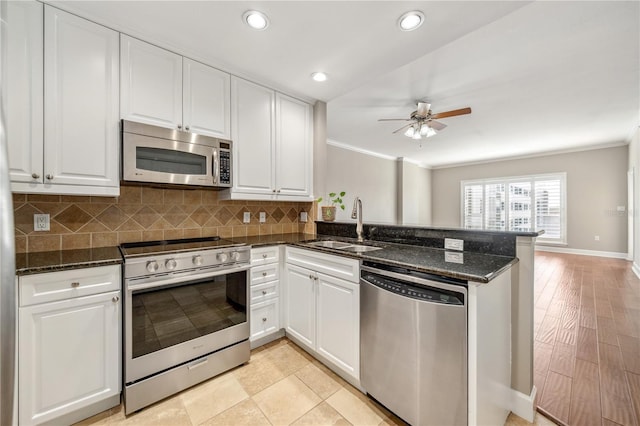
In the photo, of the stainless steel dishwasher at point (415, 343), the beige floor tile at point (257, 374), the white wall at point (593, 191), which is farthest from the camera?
the white wall at point (593, 191)

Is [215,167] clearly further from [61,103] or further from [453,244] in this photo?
[453,244]

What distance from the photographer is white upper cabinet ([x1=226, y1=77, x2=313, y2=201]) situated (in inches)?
93.4

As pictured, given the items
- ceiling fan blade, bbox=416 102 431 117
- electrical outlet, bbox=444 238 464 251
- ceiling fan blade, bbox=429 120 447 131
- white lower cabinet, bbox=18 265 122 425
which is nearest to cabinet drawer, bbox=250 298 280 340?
white lower cabinet, bbox=18 265 122 425

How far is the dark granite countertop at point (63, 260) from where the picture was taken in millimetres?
1329

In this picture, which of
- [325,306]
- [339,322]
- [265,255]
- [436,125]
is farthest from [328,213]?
[436,125]

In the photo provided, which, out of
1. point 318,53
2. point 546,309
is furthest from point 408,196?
point 318,53

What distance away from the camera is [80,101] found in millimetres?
1660

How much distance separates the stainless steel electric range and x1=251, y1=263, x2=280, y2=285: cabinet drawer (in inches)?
5.0

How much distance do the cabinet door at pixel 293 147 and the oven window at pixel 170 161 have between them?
75 centimetres

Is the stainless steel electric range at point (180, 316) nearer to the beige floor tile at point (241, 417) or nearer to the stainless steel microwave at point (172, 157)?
the beige floor tile at point (241, 417)

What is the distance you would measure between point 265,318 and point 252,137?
5.33 feet

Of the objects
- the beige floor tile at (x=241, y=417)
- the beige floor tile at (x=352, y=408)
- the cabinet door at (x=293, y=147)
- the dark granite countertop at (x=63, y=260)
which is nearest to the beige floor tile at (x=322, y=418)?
the beige floor tile at (x=352, y=408)

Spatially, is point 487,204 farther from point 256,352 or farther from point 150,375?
point 150,375

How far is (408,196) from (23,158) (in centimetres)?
775
